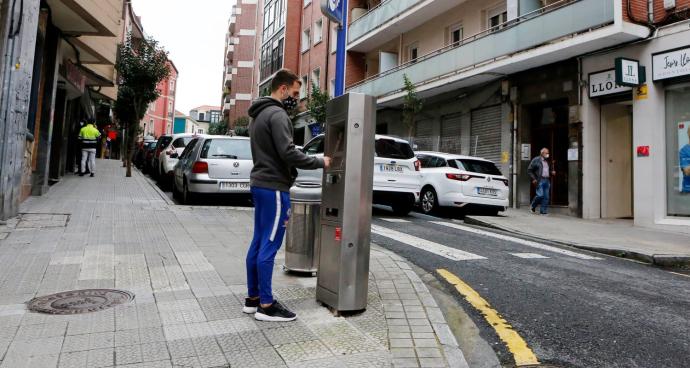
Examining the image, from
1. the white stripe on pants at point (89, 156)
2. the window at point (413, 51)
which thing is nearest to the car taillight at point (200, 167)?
the white stripe on pants at point (89, 156)

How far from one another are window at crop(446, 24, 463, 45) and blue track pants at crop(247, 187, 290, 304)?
60.0 feet

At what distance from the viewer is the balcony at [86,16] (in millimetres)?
9469

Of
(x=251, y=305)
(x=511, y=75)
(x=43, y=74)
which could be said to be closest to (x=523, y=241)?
(x=251, y=305)

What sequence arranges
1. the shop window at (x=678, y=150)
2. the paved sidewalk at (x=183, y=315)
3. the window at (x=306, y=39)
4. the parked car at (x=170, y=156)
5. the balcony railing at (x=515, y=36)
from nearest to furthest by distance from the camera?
the paved sidewalk at (x=183, y=315) < the shop window at (x=678, y=150) < the balcony railing at (x=515, y=36) < the parked car at (x=170, y=156) < the window at (x=306, y=39)

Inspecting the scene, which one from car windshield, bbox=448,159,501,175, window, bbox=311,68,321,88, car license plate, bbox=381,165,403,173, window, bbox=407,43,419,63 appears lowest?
car license plate, bbox=381,165,403,173

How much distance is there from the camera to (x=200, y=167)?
1066 centimetres

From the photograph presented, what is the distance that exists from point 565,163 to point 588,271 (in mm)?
9851

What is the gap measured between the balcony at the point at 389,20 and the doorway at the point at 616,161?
25.9 ft

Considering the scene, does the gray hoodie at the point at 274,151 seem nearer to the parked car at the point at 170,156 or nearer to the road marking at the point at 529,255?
the road marking at the point at 529,255

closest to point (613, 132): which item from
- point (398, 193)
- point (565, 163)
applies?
point (565, 163)

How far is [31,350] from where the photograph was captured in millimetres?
2895

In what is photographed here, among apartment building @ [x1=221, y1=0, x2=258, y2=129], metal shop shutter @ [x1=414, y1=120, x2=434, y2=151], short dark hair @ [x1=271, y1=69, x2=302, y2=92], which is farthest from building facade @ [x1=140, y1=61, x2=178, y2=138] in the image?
short dark hair @ [x1=271, y1=69, x2=302, y2=92]

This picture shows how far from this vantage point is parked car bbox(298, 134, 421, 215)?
34.8 feet

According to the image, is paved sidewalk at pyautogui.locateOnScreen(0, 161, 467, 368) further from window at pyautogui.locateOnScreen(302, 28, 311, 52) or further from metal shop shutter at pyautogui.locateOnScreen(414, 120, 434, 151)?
window at pyautogui.locateOnScreen(302, 28, 311, 52)
